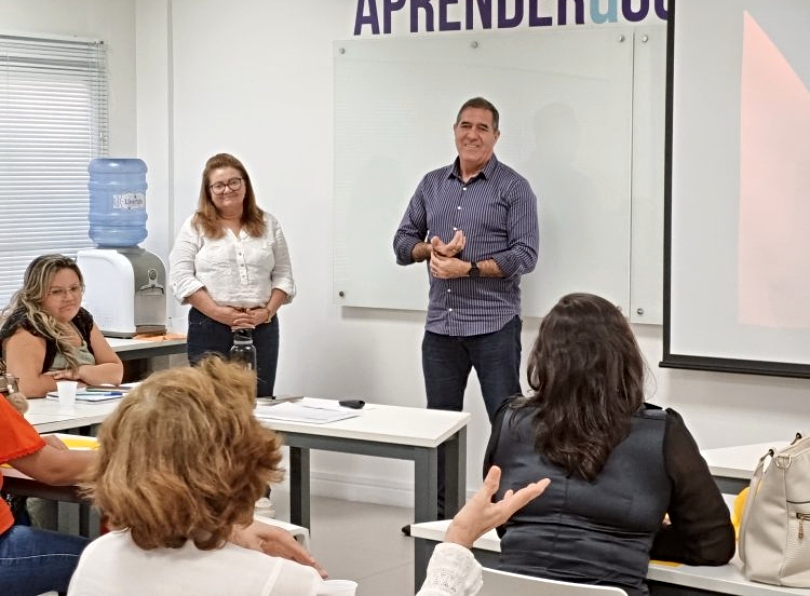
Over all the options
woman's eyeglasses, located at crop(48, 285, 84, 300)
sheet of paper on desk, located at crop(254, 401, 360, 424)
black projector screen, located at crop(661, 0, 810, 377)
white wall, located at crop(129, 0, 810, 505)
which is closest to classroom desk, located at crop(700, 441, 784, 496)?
sheet of paper on desk, located at crop(254, 401, 360, 424)

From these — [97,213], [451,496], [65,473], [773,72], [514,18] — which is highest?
[514,18]

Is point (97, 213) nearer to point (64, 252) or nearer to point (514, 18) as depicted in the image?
point (64, 252)

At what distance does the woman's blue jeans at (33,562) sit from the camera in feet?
9.78

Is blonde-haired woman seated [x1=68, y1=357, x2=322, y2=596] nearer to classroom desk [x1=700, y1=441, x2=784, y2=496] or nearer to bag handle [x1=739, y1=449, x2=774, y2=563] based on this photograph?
bag handle [x1=739, y1=449, x2=774, y2=563]

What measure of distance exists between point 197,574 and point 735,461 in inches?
81.3

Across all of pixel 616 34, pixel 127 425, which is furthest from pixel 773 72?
pixel 127 425

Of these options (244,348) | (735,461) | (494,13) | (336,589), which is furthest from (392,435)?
(494,13)

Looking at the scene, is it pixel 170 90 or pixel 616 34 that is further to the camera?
pixel 170 90

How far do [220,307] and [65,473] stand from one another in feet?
8.04

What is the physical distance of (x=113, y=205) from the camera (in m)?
6.46

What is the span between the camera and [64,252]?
656 cm

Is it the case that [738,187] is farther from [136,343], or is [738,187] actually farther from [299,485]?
[136,343]

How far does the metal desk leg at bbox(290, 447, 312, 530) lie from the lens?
4.86 meters

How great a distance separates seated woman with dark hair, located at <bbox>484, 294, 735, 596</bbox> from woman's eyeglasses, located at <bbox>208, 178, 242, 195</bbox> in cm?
311
